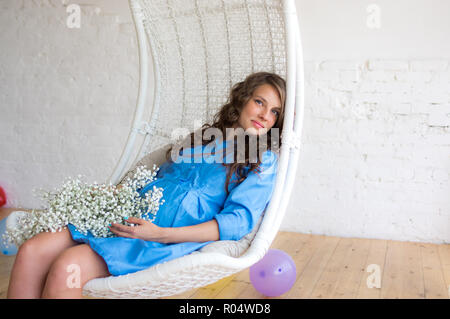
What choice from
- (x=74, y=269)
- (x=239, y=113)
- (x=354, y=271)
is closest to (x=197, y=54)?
(x=239, y=113)

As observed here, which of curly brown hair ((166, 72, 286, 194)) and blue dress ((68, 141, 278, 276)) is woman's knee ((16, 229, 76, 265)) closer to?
blue dress ((68, 141, 278, 276))

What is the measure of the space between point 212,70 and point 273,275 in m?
0.96

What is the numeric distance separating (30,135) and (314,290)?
2.63 meters

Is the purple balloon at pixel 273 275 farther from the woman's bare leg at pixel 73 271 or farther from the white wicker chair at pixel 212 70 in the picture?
the woman's bare leg at pixel 73 271

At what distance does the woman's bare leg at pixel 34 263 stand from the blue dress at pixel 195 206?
0.21 feet

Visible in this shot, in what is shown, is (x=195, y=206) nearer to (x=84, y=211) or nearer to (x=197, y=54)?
(x=84, y=211)

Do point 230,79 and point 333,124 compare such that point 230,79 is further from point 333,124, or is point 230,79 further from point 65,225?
point 333,124

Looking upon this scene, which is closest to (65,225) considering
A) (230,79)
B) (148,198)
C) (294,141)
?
(148,198)

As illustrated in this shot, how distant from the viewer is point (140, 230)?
53.8 inches

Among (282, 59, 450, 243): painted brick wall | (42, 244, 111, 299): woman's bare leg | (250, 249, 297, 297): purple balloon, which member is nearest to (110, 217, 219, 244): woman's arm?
(42, 244, 111, 299): woman's bare leg

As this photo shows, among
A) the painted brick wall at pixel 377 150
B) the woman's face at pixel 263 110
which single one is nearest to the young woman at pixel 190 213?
the woman's face at pixel 263 110

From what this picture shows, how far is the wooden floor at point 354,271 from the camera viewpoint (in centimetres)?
208

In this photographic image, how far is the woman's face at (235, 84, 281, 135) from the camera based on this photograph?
5.58 feet

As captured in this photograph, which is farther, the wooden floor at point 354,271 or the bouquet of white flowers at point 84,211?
the wooden floor at point 354,271
